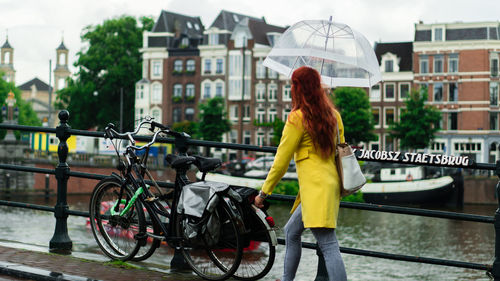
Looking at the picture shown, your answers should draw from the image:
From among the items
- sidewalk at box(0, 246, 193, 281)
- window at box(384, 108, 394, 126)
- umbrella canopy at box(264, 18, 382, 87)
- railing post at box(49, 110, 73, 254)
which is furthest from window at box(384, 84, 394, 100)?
sidewalk at box(0, 246, 193, 281)

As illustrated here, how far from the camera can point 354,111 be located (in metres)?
49.4

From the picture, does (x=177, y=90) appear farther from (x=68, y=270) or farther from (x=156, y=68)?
(x=68, y=270)

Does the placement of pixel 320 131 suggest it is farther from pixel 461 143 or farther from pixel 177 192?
pixel 461 143

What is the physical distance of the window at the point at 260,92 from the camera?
2360 inches

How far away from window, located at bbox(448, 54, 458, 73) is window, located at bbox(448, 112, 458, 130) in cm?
315

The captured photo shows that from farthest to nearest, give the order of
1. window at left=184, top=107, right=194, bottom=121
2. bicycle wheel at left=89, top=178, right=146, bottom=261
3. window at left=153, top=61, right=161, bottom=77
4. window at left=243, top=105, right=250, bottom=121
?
window at left=153, top=61, right=161, bottom=77, window at left=184, top=107, right=194, bottom=121, window at left=243, top=105, right=250, bottom=121, bicycle wheel at left=89, top=178, right=146, bottom=261

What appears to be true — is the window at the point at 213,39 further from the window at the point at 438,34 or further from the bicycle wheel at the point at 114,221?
the bicycle wheel at the point at 114,221

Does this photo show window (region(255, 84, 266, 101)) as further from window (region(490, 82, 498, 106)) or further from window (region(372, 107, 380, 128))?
window (region(490, 82, 498, 106))

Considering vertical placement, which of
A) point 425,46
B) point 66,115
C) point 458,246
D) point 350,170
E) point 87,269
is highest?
point 425,46

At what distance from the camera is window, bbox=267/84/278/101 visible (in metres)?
59.7

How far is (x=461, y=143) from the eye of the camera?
54062 mm

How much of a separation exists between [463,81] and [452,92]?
1108 mm

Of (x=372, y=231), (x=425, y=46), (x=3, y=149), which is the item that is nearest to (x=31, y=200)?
(x=3, y=149)

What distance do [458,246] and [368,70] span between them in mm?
18251
